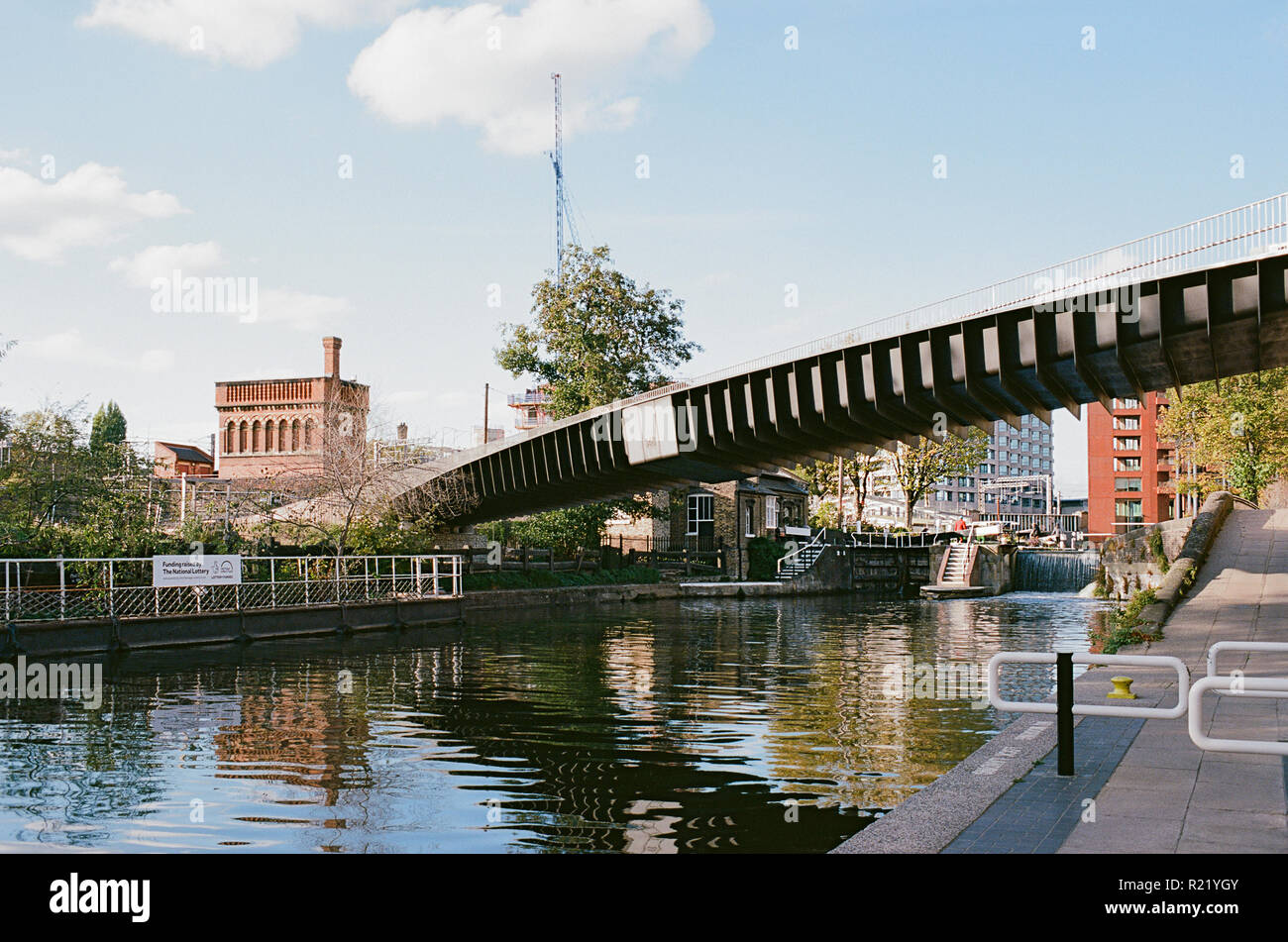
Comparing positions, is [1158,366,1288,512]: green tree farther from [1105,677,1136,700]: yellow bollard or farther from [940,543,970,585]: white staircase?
[1105,677,1136,700]: yellow bollard

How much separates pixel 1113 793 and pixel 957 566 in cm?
4956

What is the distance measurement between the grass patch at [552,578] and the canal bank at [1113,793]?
3056cm

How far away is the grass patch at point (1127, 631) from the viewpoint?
61.6 ft

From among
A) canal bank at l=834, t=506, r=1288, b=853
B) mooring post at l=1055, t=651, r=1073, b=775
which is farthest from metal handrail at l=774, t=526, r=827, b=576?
mooring post at l=1055, t=651, r=1073, b=775

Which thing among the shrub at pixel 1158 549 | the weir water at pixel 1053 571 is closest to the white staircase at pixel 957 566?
the weir water at pixel 1053 571

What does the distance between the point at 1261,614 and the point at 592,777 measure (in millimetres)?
17200

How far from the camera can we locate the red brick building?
78.4 meters

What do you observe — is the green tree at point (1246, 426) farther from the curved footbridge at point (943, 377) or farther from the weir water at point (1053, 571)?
the curved footbridge at point (943, 377)

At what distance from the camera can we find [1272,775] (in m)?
8.95

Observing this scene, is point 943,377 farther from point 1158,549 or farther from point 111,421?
point 111,421

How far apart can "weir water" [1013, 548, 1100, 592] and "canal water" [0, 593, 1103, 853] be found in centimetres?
3321

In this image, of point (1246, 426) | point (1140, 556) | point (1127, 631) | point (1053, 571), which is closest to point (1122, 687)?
point (1127, 631)
